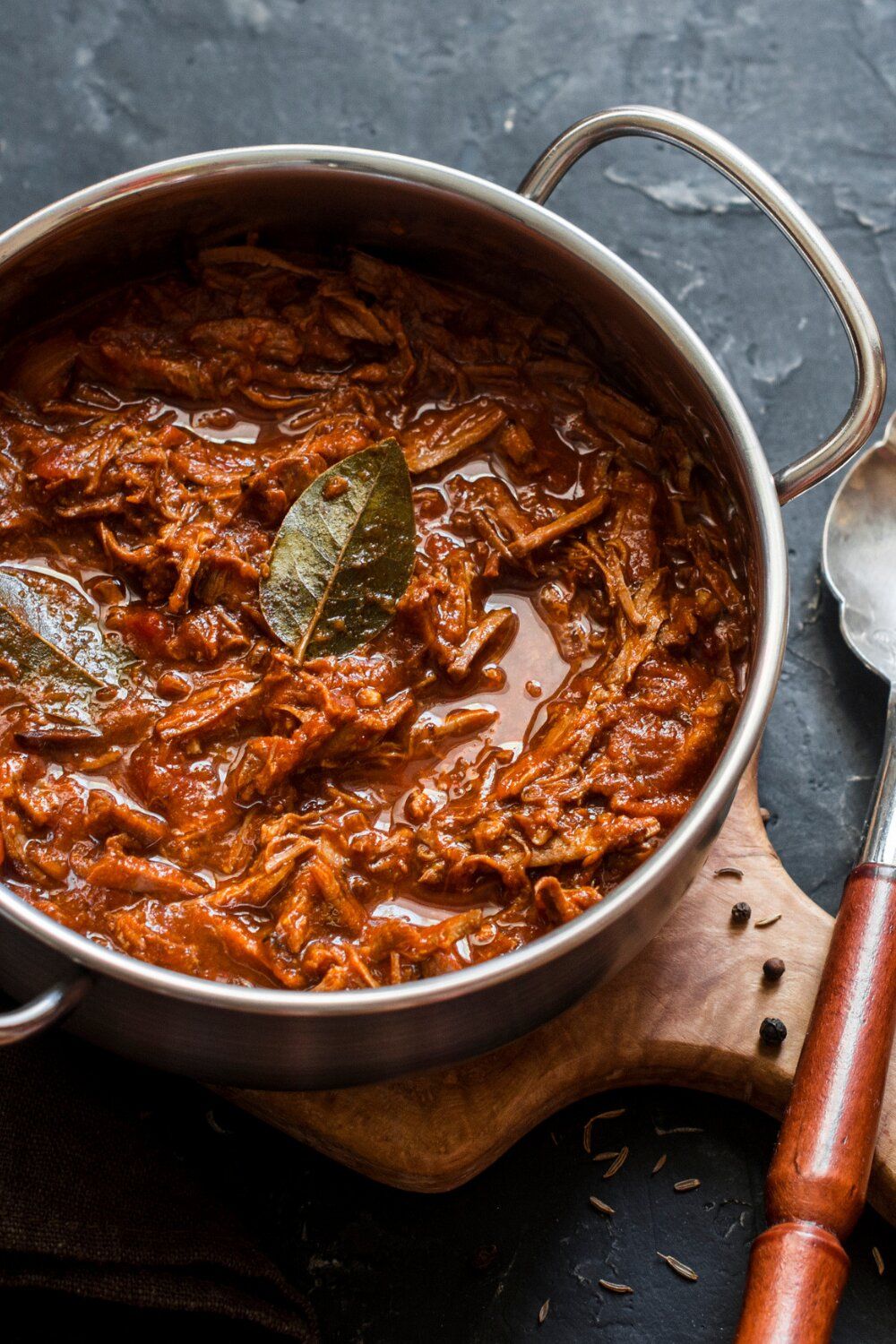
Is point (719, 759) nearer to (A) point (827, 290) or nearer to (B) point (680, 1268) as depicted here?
(A) point (827, 290)

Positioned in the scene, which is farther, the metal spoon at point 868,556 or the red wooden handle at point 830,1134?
the metal spoon at point 868,556

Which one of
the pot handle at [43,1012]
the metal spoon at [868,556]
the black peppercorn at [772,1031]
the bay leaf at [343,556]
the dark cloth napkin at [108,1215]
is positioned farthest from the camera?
the metal spoon at [868,556]

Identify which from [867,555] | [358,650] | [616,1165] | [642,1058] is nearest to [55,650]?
[358,650]

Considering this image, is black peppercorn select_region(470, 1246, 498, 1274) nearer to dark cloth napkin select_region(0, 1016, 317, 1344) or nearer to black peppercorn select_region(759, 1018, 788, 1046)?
dark cloth napkin select_region(0, 1016, 317, 1344)

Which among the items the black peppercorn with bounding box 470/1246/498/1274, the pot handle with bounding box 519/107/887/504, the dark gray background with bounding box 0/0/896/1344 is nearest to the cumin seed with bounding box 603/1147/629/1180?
the black peppercorn with bounding box 470/1246/498/1274

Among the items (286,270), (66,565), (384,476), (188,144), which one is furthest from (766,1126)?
(188,144)


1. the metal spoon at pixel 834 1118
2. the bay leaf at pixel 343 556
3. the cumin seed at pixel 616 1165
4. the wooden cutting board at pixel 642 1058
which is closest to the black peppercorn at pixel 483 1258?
the wooden cutting board at pixel 642 1058

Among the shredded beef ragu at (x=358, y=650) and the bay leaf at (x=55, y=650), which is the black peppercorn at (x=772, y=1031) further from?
the bay leaf at (x=55, y=650)

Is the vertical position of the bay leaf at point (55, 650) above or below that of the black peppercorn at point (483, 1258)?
above

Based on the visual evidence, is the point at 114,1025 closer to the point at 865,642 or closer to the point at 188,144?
the point at 865,642
